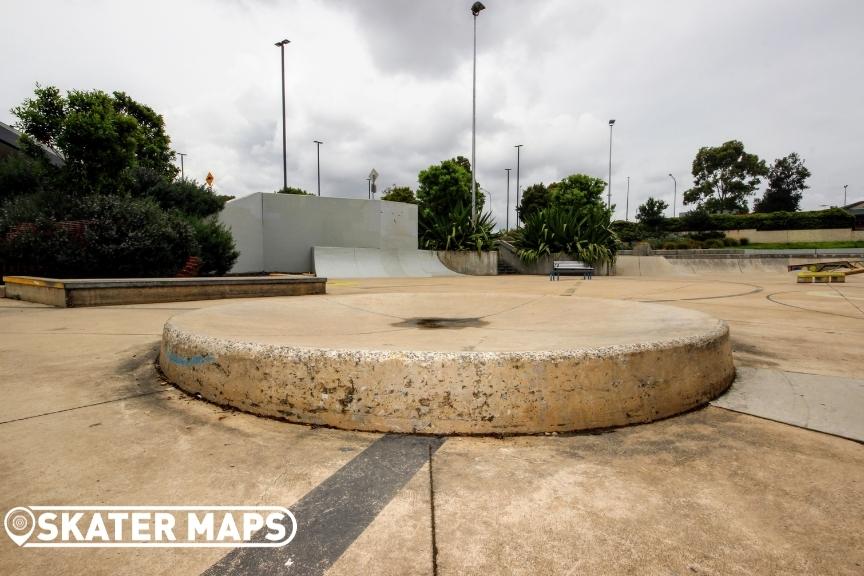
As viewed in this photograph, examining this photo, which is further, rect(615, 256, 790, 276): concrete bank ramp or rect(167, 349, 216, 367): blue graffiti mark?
rect(615, 256, 790, 276): concrete bank ramp

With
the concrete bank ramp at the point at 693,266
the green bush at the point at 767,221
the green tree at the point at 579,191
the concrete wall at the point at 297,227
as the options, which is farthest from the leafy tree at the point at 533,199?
the concrete wall at the point at 297,227

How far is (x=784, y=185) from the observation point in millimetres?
59406

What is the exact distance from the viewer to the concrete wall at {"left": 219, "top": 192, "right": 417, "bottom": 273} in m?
15.4

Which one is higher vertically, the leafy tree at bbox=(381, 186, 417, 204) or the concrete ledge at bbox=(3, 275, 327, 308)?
the leafy tree at bbox=(381, 186, 417, 204)

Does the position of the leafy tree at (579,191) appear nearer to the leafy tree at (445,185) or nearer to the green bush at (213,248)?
the leafy tree at (445,185)

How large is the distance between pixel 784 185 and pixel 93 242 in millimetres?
75191

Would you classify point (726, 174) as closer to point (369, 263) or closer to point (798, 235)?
point (798, 235)

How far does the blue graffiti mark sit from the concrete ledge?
477 cm

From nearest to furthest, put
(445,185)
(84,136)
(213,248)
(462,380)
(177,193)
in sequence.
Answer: (462,380), (84,136), (213,248), (177,193), (445,185)

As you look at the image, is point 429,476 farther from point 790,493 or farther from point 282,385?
point 790,493

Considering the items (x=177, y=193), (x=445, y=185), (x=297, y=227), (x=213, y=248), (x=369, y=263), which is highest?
(x=445, y=185)

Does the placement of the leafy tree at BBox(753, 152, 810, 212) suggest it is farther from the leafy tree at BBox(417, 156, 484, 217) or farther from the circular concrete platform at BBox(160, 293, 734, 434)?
the circular concrete platform at BBox(160, 293, 734, 434)

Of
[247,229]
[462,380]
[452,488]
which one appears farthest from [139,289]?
[247,229]

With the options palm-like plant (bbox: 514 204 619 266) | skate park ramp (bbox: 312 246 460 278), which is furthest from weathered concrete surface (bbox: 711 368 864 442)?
palm-like plant (bbox: 514 204 619 266)
